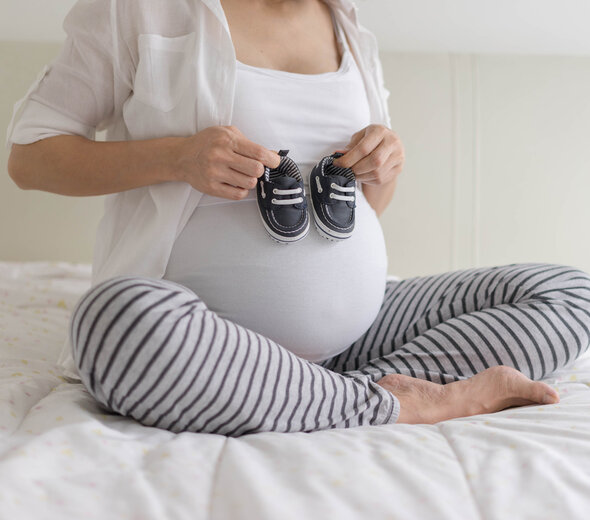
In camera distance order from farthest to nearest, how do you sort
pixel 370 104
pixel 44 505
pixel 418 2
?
pixel 418 2 → pixel 370 104 → pixel 44 505

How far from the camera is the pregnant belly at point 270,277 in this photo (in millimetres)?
922

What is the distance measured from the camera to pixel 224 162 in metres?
0.88

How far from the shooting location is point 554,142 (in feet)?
6.68

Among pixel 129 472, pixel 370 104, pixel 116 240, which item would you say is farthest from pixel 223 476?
pixel 370 104

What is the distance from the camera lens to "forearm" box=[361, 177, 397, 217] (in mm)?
1159

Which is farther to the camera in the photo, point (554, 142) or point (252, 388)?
point (554, 142)

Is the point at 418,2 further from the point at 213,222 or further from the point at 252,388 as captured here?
the point at 252,388

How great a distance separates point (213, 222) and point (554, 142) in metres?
1.43

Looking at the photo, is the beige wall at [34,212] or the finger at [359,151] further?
the beige wall at [34,212]

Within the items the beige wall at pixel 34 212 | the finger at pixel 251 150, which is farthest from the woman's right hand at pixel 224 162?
the beige wall at pixel 34 212

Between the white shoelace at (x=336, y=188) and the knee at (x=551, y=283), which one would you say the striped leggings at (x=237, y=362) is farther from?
the white shoelace at (x=336, y=188)

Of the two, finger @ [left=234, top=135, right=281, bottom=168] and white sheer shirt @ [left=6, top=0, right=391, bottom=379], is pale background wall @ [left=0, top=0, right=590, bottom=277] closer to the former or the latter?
white sheer shirt @ [left=6, top=0, right=391, bottom=379]

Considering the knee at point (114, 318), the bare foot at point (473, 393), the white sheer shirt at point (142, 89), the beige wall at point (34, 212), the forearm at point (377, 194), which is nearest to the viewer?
the knee at point (114, 318)

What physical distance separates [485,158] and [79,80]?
1347 mm
